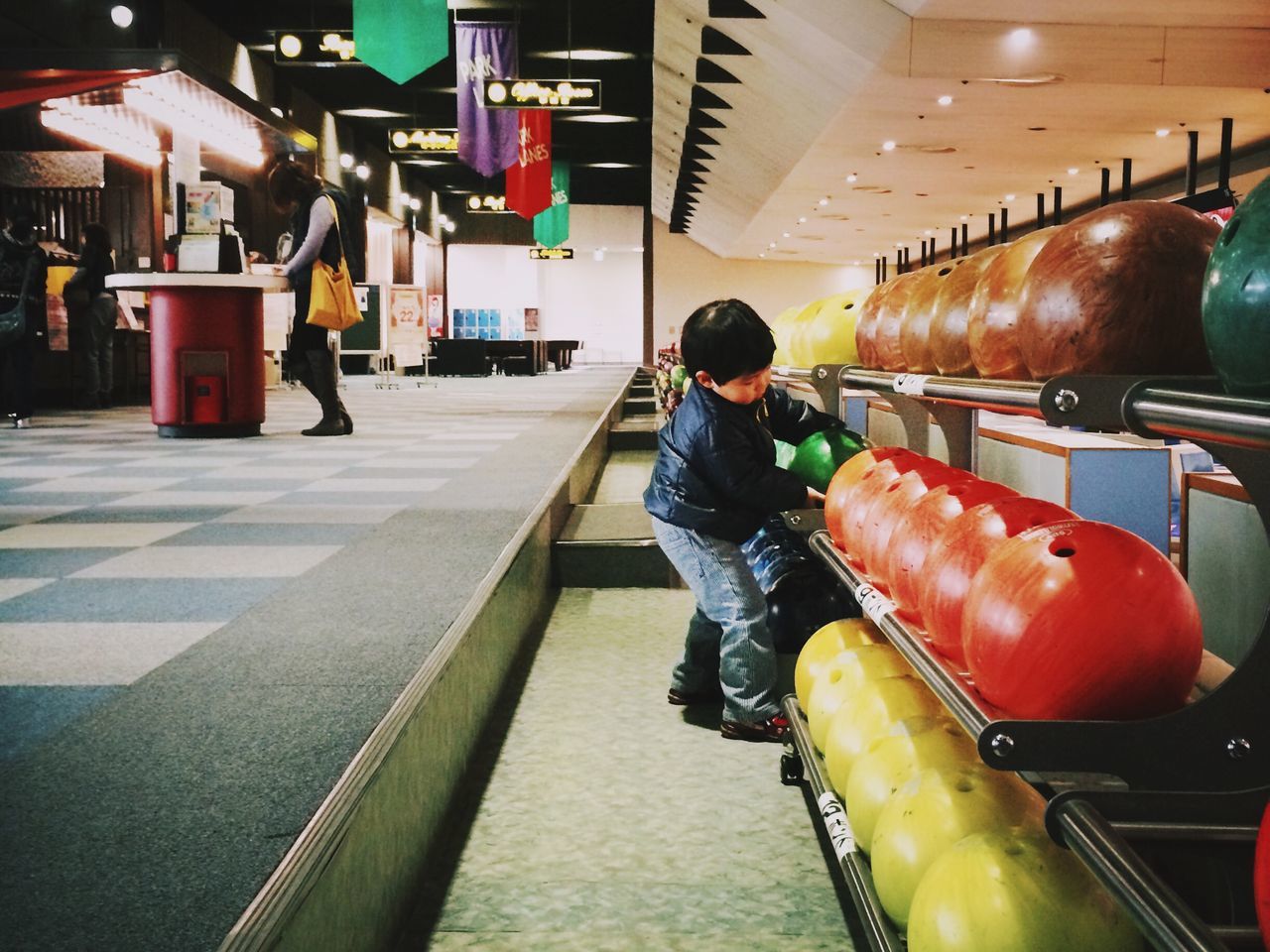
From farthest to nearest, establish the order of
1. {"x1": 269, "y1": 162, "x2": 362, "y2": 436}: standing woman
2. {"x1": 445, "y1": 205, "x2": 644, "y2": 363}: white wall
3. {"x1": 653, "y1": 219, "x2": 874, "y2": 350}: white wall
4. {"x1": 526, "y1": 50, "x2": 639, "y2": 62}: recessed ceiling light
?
{"x1": 653, "y1": 219, "x2": 874, "y2": 350}: white wall
{"x1": 445, "y1": 205, "x2": 644, "y2": 363}: white wall
{"x1": 526, "y1": 50, "x2": 639, "y2": 62}: recessed ceiling light
{"x1": 269, "y1": 162, "x2": 362, "y2": 436}: standing woman

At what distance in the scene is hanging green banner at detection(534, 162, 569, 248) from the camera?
25.0 meters

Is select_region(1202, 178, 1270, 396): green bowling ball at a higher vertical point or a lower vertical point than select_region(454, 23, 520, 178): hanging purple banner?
lower

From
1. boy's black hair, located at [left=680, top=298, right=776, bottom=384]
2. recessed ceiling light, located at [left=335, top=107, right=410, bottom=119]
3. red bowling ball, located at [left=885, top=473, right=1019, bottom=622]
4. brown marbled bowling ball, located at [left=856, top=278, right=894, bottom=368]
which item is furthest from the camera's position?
recessed ceiling light, located at [left=335, top=107, right=410, bottom=119]

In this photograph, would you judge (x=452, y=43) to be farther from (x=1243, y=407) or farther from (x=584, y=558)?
(x=1243, y=407)

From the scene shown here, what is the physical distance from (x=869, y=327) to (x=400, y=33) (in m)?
8.27

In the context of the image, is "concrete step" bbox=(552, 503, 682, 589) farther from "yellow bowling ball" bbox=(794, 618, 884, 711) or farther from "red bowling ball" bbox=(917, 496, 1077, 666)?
"red bowling ball" bbox=(917, 496, 1077, 666)

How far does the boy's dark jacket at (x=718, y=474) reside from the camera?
3.05 m

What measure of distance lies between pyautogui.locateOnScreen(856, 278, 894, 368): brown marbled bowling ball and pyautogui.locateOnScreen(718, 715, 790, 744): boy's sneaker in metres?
1.02

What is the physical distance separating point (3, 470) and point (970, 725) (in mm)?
6075

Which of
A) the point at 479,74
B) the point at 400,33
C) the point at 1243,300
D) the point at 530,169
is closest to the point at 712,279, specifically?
the point at 530,169

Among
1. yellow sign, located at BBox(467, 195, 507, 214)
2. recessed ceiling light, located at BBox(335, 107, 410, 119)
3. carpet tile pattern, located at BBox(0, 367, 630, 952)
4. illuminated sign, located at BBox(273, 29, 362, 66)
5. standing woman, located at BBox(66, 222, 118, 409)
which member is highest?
recessed ceiling light, located at BBox(335, 107, 410, 119)

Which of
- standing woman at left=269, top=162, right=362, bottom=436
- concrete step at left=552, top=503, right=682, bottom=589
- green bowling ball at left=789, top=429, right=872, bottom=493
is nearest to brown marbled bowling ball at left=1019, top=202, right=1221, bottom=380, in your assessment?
green bowling ball at left=789, top=429, right=872, bottom=493

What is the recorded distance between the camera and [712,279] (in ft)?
127

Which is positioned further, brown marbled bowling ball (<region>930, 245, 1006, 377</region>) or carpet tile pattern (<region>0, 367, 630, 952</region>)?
brown marbled bowling ball (<region>930, 245, 1006, 377</region>)
